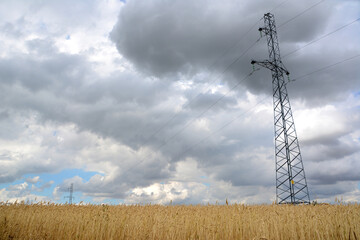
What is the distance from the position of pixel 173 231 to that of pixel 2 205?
1799cm

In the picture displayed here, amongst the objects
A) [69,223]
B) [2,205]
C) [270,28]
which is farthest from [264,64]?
[2,205]

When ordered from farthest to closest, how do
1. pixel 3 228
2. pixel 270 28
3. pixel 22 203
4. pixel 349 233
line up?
pixel 270 28, pixel 22 203, pixel 3 228, pixel 349 233

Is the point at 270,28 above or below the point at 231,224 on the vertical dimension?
above

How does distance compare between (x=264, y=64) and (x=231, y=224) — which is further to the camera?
(x=264, y=64)

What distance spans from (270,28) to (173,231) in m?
31.1

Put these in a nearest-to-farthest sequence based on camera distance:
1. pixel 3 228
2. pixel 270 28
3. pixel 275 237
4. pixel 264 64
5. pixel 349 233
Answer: pixel 349 233, pixel 275 237, pixel 3 228, pixel 264 64, pixel 270 28

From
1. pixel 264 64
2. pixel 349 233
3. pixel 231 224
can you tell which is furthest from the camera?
pixel 264 64

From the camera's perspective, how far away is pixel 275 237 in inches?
365

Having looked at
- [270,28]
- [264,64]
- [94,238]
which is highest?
[270,28]

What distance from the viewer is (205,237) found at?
940cm

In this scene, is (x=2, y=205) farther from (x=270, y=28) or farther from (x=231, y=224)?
(x=270, y=28)

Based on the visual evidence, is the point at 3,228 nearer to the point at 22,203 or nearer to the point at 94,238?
the point at 94,238

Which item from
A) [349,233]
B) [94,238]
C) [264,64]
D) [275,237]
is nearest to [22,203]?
[94,238]

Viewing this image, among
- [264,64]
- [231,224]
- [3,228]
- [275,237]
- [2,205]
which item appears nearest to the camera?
[275,237]
